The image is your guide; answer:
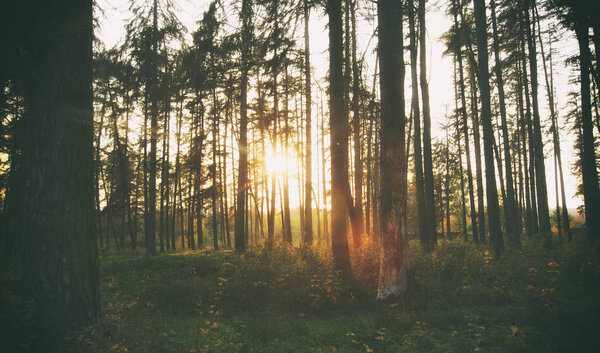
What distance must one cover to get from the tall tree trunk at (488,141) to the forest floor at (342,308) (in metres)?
1.44

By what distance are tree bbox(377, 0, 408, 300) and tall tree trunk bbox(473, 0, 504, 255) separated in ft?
26.0

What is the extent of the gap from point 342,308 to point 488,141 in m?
10.5

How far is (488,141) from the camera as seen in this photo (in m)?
12.8

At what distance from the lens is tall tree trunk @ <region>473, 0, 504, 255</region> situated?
41.3ft

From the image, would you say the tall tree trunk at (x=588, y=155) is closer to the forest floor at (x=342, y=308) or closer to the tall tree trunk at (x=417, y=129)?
the forest floor at (x=342, y=308)

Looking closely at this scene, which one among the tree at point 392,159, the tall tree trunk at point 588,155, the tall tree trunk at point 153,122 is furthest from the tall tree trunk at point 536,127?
the tall tree trunk at point 153,122

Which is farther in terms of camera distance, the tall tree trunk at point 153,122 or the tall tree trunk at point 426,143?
the tall tree trunk at point 153,122

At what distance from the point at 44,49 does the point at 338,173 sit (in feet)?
23.3

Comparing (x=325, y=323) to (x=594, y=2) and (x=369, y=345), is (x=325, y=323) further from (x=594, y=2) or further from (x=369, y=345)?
(x=594, y=2)

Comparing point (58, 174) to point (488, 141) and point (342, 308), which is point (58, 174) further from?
point (488, 141)

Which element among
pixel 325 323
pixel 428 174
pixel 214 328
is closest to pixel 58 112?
pixel 214 328

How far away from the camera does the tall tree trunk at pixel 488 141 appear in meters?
12.6

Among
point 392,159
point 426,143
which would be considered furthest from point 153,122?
point 426,143

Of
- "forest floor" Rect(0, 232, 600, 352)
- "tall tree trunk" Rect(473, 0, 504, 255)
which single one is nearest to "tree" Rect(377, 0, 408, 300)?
"forest floor" Rect(0, 232, 600, 352)
